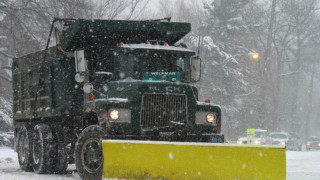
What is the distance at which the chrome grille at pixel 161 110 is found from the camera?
1025cm

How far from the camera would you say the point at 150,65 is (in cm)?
1123

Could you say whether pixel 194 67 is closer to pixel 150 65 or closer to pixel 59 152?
pixel 150 65

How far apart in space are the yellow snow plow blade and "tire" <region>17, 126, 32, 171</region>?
546cm

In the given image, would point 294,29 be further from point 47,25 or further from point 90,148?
point 90,148

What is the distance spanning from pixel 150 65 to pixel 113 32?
1.05 m

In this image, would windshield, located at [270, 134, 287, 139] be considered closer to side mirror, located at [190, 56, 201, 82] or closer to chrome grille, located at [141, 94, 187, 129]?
side mirror, located at [190, 56, 201, 82]

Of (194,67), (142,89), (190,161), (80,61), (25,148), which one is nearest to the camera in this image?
(190,161)

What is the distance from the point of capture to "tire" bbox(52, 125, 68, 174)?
42.2ft

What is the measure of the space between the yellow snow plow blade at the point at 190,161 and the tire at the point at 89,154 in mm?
1226

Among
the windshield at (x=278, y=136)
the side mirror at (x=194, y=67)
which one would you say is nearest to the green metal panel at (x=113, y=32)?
the side mirror at (x=194, y=67)

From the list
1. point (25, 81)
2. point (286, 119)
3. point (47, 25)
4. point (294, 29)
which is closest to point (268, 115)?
point (294, 29)

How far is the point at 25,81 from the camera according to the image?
14.6 meters

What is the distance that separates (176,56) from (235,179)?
385 cm

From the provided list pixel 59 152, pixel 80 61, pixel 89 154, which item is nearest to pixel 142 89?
pixel 80 61
